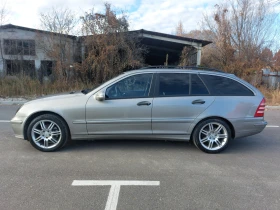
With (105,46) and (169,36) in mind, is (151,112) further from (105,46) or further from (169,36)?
(169,36)

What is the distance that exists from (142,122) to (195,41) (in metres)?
12.3

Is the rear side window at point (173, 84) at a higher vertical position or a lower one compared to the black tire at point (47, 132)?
higher

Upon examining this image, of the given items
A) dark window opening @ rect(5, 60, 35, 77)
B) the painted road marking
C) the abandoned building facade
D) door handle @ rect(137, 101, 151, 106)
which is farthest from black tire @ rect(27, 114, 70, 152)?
dark window opening @ rect(5, 60, 35, 77)

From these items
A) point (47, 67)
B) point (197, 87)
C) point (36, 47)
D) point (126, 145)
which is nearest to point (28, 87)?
point (47, 67)

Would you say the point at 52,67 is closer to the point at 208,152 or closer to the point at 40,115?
the point at 40,115

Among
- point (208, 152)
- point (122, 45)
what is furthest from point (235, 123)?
point (122, 45)

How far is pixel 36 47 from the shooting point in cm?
1469

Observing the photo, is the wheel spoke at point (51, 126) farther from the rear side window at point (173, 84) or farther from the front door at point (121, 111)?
the rear side window at point (173, 84)

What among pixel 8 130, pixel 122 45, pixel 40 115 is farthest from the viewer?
pixel 122 45

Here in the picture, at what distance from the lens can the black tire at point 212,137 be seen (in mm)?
4184

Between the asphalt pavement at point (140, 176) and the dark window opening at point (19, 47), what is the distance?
1248 cm

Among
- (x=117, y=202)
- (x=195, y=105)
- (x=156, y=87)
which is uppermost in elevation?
(x=156, y=87)

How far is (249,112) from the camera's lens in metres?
4.18

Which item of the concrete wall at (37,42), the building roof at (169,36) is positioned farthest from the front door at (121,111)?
the building roof at (169,36)
